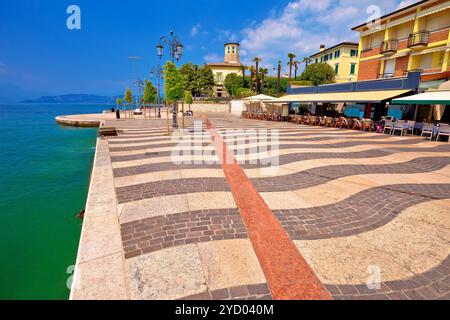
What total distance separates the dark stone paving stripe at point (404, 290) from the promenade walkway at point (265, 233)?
0.01 meters

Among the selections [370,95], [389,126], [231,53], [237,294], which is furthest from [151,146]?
[231,53]

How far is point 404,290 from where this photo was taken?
262 cm

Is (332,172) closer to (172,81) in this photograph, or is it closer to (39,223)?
(39,223)

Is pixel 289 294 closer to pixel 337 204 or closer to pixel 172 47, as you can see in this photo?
pixel 337 204

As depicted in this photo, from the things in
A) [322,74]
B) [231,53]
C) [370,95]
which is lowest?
A: [370,95]

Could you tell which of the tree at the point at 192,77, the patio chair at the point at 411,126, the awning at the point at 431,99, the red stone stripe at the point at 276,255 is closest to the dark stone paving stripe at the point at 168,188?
the red stone stripe at the point at 276,255

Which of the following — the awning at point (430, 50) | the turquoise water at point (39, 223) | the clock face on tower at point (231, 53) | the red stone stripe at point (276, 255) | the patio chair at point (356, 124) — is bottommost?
the turquoise water at point (39, 223)

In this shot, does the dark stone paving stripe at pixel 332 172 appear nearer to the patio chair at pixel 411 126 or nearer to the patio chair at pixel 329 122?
the patio chair at pixel 411 126

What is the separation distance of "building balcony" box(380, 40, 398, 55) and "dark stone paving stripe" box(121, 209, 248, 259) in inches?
1002

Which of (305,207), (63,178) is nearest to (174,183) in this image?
(305,207)

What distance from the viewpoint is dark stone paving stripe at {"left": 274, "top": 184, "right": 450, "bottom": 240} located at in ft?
12.4

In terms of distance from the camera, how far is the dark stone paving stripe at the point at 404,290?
2.52 metres

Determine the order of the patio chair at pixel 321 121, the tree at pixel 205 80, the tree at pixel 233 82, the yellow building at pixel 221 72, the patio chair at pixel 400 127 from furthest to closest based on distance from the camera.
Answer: the yellow building at pixel 221 72 < the tree at pixel 233 82 < the tree at pixel 205 80 < the patio chair at pixel 321 121 < the patio chair at pixel 400 127

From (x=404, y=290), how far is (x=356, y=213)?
6.15 feet
